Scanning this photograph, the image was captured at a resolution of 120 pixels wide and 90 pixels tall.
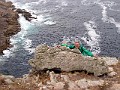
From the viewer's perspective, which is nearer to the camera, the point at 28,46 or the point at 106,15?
the point at 28,46

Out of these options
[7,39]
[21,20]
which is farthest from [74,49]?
[21,20]

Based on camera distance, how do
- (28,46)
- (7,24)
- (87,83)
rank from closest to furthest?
1. (87,83)
2. (28,46)
3. (7,24)

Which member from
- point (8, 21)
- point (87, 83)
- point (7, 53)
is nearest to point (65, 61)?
point (87, 83)

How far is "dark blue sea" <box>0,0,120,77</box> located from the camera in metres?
63.2

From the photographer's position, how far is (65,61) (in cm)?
2669

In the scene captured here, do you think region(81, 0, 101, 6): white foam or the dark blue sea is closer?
the dark blue sea

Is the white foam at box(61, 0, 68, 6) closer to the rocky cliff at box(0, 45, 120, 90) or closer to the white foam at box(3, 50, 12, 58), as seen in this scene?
the white foam at box(3, 50, 12, 58)

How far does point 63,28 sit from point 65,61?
54.4m

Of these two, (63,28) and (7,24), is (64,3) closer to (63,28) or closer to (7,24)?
(63,28)

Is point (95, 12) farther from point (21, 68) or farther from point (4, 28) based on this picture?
point (21, 68)

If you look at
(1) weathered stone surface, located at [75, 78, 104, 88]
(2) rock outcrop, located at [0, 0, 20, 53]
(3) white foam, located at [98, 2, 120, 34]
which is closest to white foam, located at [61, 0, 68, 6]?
(3) white foam, located at [98, 2, 120, 34]

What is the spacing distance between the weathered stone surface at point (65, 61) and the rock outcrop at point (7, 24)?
4031 cm

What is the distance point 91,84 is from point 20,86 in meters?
5.63

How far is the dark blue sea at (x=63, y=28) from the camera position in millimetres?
63188
